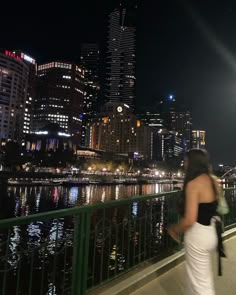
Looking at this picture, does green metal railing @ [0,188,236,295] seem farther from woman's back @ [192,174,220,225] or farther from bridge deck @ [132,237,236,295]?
woman's back @ [192,174,220,225]

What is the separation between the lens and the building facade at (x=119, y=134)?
181375 millimetres

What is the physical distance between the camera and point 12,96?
5512 inches

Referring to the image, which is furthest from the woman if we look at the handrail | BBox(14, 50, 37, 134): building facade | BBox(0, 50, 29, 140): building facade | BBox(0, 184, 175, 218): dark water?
BBox(14, 50, 37, 134): building facade

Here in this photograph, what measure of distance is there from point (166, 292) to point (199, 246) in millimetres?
1654

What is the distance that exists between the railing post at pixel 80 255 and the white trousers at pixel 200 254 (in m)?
1.42

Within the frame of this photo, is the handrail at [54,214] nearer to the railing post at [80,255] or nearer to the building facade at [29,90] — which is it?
the railing post at [80,255]

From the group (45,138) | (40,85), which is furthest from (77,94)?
A: (45,138)

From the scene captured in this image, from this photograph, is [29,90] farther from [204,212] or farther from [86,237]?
[204,212]

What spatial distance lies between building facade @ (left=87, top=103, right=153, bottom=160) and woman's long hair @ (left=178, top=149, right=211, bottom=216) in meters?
175

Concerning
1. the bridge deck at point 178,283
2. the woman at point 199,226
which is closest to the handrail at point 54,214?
the bridge deck at point 178,283

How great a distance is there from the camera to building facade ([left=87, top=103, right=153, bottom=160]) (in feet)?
595

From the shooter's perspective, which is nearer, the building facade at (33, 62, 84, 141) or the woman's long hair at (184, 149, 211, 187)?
the woman's long hair at (184, 149, 211, 187)

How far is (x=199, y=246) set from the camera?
3336 mm

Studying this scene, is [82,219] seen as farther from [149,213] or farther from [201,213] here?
[149,213]
